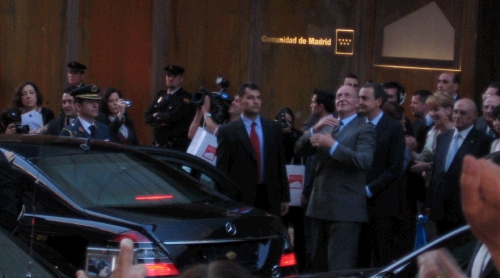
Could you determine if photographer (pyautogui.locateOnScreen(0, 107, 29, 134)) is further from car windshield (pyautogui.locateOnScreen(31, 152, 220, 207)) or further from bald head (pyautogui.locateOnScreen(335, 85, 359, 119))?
bald head (pyautogui.locateOnScreen(335, 85, 359, 119))

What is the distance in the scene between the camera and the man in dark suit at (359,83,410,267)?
8242mm

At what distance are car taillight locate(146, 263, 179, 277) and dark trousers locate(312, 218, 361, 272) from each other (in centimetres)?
236

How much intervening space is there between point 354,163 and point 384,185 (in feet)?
2.24

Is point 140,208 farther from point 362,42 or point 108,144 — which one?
point 362,42

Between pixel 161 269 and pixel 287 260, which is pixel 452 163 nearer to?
pixel 287 260

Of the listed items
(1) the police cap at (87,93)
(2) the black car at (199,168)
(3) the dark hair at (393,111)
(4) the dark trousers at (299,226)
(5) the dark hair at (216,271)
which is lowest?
(4) the dark trousers at (299,226)

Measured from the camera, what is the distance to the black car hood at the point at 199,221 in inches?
229

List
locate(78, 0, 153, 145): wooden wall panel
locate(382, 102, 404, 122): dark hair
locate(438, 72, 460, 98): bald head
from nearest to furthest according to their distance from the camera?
locate(382, 102, 404, 122): dark hair, locate(438, 72, 460, 98): bald head, locate(78, 0, 153, 145): wooden wall panel

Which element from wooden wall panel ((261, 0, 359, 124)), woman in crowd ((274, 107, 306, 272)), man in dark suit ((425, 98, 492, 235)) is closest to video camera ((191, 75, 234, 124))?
woman in crowd ((274, 107, 306, 272))

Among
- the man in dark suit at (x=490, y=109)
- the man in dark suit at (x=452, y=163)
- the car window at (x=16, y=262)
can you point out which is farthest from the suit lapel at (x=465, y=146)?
the car window at (x=16, y=262)

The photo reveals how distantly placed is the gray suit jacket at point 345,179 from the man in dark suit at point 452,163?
70 cm

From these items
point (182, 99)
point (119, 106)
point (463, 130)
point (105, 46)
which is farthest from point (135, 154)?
point (105, 46)

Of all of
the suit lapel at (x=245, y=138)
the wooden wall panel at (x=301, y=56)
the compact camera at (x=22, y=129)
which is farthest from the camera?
the wooden wall panel at (x=301, y=56)

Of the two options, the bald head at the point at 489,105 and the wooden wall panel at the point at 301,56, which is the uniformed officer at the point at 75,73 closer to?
the wooden wall panel at the point at 301,56
